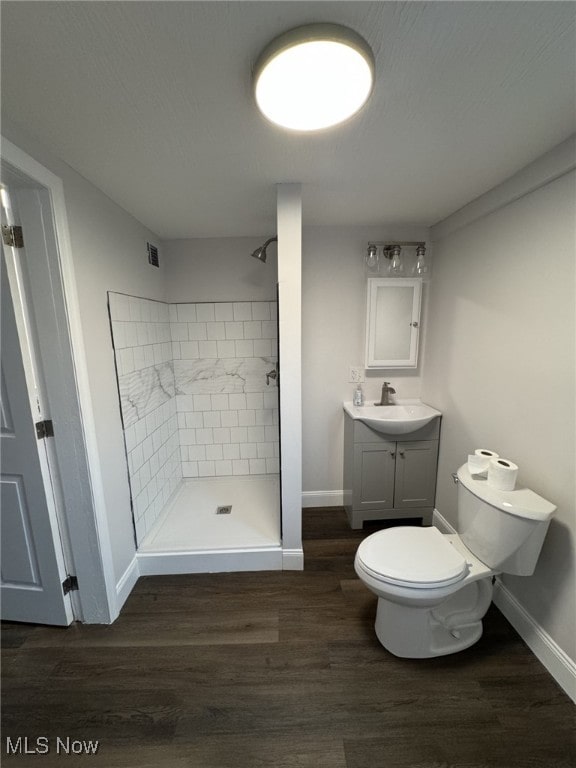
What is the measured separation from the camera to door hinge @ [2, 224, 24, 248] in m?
1.18

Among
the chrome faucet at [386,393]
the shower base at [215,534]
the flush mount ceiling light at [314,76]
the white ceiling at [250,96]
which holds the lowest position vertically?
the shower base at [215,534]

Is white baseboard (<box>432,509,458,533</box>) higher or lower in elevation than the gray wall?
lower

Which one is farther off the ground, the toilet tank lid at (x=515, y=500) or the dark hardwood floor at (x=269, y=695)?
the toilet tank lid at (x=515, y=500)

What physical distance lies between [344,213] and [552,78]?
3.78ft

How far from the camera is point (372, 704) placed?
117 cm

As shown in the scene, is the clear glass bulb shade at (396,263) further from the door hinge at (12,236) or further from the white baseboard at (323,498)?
the door hinge at (12,236)

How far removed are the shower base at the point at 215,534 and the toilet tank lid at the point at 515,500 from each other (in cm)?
118

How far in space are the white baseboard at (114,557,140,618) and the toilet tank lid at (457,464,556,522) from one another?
1885mm

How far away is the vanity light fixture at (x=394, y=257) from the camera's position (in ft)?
7.02

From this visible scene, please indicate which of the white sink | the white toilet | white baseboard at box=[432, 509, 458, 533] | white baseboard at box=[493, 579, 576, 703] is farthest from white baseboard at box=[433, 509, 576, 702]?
the white sink

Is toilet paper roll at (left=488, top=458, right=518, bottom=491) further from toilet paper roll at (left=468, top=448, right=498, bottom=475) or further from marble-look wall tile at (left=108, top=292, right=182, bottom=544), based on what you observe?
marble-look wall tile at (left=108, top=292, right=182, bottom=544)

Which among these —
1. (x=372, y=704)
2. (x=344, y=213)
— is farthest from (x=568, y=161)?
(x=372, y=704)

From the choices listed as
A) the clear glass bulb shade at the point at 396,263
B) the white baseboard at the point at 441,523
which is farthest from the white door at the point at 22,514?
the white baseboard at the point at 441,523

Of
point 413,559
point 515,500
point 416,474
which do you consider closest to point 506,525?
point 515,500
